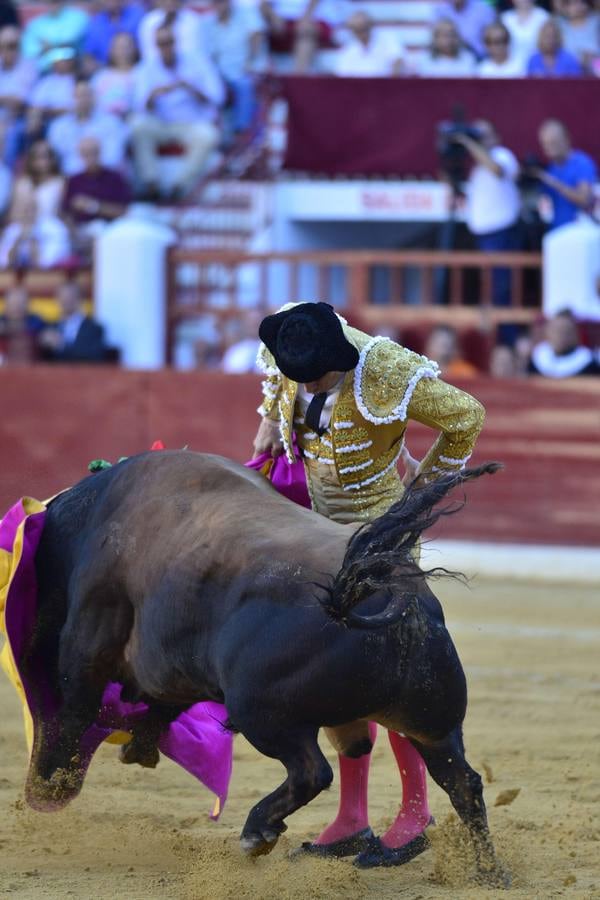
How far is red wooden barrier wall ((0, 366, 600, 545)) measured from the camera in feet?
26.5

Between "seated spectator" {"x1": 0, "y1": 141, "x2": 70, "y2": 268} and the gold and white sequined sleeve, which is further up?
the gold and white sequined sleeve

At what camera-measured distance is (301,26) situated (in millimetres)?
10938

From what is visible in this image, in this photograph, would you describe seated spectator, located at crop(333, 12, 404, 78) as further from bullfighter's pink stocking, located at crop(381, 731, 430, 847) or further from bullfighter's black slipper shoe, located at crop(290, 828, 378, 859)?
bullfighter's black slipper shoe, located at crop(290, 828, 378, 859)

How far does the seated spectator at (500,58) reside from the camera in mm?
9906

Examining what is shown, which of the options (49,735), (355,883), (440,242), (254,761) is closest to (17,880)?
(49,735)

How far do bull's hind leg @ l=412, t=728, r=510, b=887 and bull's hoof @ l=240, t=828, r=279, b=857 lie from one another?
1.13ft

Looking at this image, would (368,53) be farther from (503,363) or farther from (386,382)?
(386,382)

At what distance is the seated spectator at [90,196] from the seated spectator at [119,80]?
2.08 ft

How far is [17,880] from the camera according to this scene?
3.28 meters

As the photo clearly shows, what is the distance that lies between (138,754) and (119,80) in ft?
→ 25.5

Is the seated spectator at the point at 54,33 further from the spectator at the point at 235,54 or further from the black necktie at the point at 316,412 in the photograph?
the black necktie at the point at 316,412

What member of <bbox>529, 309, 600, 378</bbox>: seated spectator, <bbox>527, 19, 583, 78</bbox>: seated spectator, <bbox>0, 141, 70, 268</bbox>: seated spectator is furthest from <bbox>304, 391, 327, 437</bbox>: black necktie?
<bbox>527, 19, 583, 78</bbox>: seated spectator

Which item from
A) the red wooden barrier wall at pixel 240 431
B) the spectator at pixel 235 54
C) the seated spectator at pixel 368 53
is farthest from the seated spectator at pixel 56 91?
the red wooden barrier wall at pixel 240 431

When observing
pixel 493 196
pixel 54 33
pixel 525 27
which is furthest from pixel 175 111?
pixel 493 196
